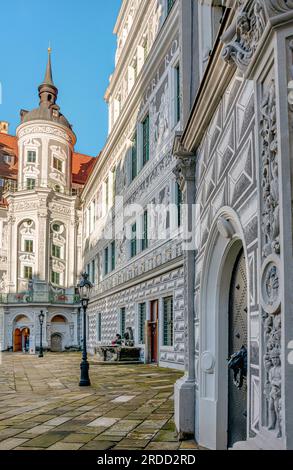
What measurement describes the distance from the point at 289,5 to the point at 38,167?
3975 cm

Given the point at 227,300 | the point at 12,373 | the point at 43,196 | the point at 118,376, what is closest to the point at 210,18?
the point at 227,300

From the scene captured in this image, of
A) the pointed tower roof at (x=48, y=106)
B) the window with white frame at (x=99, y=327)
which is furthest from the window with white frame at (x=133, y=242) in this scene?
the pointed tower roof at (x=48, y=106)

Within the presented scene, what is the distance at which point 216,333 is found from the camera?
589 centimetres

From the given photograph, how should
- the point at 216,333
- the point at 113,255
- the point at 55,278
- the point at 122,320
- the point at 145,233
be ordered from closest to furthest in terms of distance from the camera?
1. the point at 216,333
2. the point at 145,233
3. the point at 122,320
4. the point at 113,255
5. the point at 55,278

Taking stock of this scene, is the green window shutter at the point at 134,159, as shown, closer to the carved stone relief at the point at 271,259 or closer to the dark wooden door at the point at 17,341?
the dark wooden door at the point at 17,341

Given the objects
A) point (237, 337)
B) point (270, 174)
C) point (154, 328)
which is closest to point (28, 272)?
point (154, 328)

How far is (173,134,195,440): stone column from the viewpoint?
22.2ft

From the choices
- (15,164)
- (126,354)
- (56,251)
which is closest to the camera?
(126,354)

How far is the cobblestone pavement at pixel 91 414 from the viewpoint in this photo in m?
6.68

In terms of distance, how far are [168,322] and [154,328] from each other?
2.03 metres

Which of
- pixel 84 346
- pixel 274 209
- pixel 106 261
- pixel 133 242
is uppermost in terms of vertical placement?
pixel 133 242

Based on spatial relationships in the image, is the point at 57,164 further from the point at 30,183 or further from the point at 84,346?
the point at 84,346
